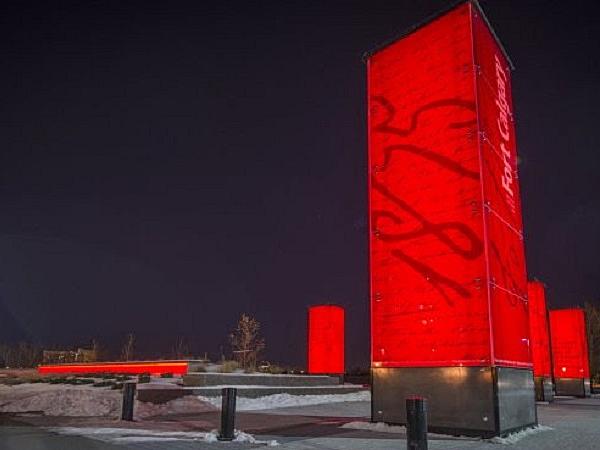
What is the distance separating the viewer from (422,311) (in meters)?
11.6

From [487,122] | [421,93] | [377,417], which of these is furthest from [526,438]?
[421,93]

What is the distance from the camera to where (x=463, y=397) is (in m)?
10.4

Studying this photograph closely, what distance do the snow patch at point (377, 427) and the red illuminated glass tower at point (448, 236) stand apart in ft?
0.50

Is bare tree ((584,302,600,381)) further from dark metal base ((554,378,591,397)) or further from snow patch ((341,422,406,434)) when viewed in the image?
snow patch ((341,422,406,434))

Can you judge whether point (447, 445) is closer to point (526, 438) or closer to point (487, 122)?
point (526, 438)

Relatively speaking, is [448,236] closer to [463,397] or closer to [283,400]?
[463,397]

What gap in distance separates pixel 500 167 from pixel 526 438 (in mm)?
5833

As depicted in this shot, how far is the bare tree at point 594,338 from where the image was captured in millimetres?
54594

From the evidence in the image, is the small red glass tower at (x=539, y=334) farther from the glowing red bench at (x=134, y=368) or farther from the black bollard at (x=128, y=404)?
the glowing red bench at (x=134, y=368)

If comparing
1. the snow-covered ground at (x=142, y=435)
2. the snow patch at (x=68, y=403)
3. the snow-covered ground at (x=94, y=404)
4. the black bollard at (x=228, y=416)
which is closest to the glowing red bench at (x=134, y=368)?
the snow-covered ground at (x=94, y=404)

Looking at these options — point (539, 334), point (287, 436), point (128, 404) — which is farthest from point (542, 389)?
point (128, 404)

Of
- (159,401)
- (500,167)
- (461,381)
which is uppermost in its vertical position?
(500,167)

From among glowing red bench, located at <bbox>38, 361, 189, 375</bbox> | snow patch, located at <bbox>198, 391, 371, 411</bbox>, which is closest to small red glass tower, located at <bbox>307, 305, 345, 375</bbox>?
snow patch, located at <bbox>198, 391, 371, 411</bbox>

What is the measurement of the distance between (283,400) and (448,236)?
1257 cm
